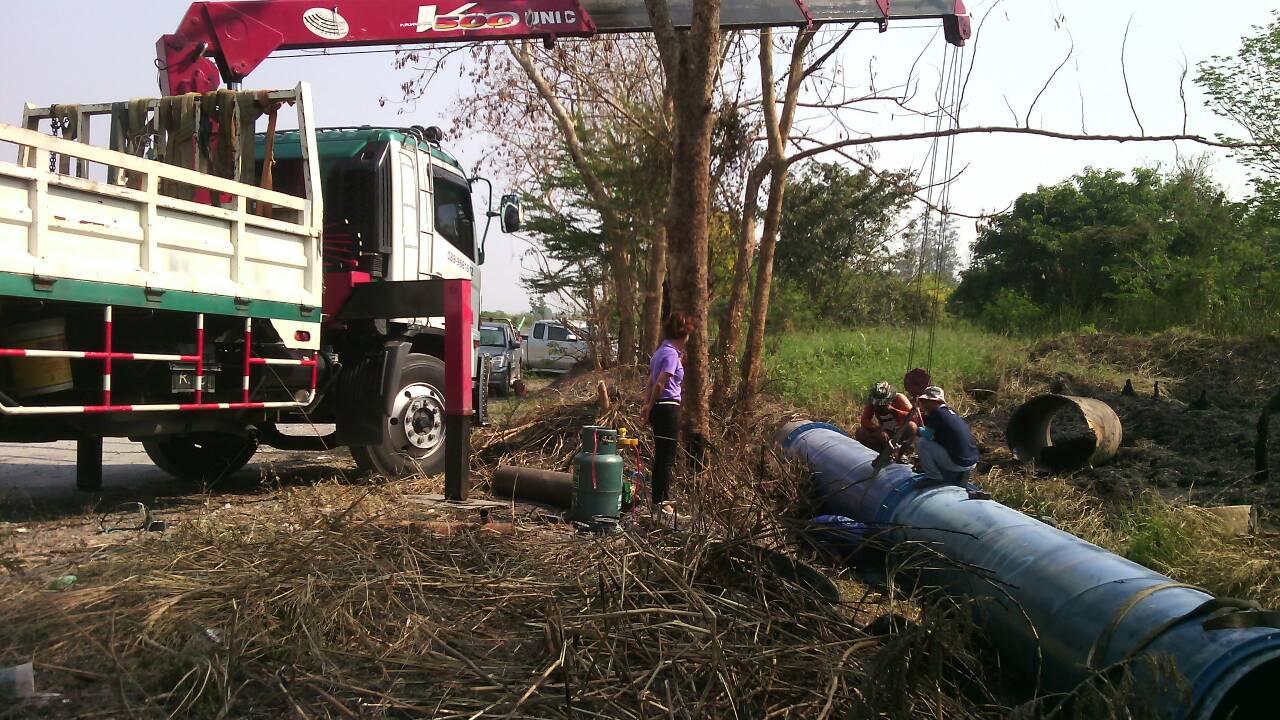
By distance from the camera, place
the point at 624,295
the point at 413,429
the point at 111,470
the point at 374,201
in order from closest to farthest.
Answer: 1. the point at 413,429
2. the point at 374,201
3. the point at 111,470
4. the point at 624,295

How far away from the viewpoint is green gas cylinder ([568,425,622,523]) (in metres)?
6.43

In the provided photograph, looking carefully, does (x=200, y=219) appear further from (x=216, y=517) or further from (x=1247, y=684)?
(x=1247, y=684)

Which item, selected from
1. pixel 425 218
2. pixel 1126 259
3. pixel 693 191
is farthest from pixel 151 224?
pixel 1126 259

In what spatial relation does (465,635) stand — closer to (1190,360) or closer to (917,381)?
(917,381)

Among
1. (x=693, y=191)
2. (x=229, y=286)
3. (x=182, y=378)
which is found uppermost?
(x=693, y=191)

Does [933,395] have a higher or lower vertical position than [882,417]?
higher

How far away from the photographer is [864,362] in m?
18.2

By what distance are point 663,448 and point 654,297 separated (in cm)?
825

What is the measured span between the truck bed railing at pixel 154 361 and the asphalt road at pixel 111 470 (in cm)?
63

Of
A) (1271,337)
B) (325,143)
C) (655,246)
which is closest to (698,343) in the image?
(325,143)

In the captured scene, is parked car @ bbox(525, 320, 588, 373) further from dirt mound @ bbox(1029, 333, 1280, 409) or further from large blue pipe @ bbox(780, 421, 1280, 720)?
large blue pipe @ bbox(780, 421, 1280, 720)

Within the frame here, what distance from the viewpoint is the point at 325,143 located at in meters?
8.90

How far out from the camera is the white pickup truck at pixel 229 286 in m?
5.67

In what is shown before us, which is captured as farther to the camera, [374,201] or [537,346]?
[537,346]
